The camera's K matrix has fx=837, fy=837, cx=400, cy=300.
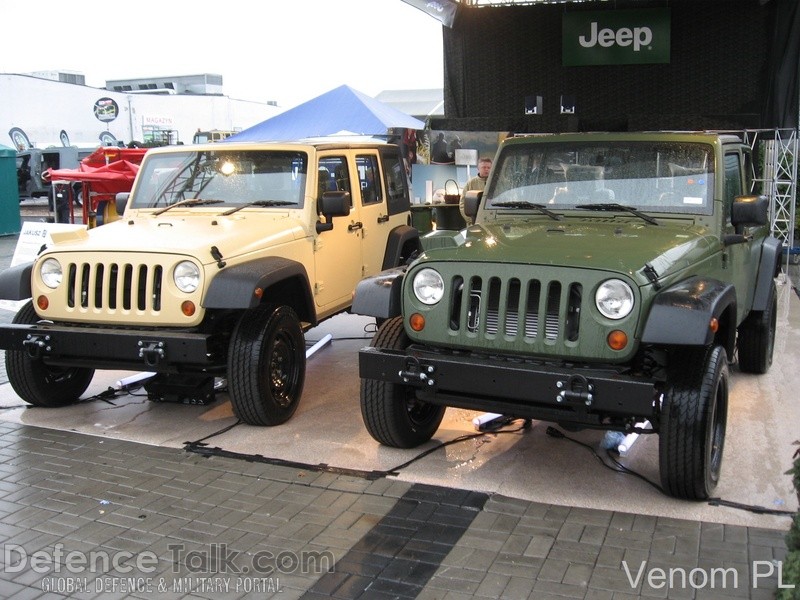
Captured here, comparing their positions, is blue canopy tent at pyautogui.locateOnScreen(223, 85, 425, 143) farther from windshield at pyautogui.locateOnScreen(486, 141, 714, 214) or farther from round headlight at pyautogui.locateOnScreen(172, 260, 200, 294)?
round headlight at pyautogui.locateOnScreen(172, 260, 200, 294)

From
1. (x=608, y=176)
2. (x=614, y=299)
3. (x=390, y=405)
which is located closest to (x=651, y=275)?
(x=614, y=299)

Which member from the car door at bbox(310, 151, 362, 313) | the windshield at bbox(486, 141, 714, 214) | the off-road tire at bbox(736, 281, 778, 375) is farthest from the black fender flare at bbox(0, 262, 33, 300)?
the off-road tire at bbox(736, 281, 778, 375)

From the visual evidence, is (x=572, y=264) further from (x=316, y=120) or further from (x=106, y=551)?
(x=316, y=120)

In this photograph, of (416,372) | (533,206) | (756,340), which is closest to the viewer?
(416,372)

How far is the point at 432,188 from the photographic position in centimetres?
1236

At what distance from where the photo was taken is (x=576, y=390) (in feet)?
13.8

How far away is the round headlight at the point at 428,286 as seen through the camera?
4.62 m

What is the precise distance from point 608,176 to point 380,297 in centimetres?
180

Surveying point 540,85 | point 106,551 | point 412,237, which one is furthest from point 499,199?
point 540,85

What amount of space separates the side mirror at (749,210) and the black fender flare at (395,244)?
3.37 metres

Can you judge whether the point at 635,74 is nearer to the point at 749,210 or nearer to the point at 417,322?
the point at 749,210

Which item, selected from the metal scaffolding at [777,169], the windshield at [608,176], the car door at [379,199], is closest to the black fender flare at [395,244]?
the car door at [379,199]

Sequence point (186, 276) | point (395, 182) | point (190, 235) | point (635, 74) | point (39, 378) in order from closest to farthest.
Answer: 1. point (186, 276)
2. point (190, 235)
3. point (39, 378)
4. point (395, 182)
5. point (635, 74)

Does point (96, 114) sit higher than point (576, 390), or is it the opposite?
point (96, 114)
